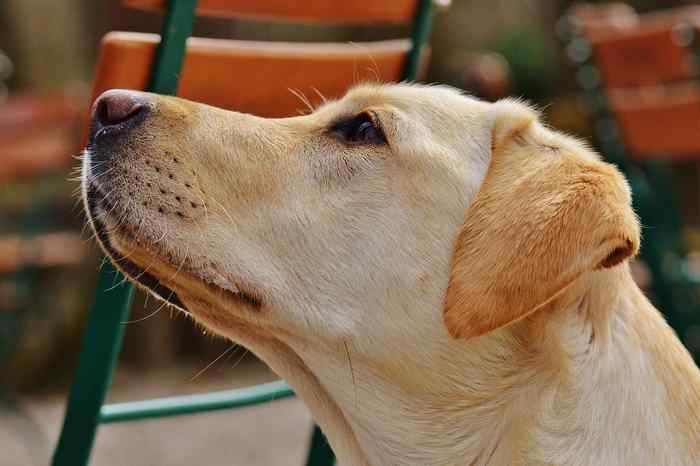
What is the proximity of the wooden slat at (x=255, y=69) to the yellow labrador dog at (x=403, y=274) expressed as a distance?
4.1 inches

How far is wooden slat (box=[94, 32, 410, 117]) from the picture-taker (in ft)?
7.05

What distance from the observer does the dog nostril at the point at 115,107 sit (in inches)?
81.3

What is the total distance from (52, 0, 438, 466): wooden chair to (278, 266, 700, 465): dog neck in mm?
415

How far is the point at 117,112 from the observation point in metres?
2.07

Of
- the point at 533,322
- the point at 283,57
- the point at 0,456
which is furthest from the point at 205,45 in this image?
the point at 0,456

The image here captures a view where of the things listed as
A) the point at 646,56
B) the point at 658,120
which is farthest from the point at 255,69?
the point at 646,56

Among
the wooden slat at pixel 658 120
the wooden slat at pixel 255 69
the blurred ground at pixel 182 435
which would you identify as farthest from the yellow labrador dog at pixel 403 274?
the blurred ground at pixel 182 435

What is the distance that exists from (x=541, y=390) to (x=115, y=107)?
96cm

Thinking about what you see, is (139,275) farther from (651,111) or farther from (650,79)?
(650,79)

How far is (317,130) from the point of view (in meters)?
2.31

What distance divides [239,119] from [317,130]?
0.17 metres

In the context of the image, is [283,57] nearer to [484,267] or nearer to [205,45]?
[205,45]

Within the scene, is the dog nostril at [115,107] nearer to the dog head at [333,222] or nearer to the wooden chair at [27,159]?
the dog head at [333,222]

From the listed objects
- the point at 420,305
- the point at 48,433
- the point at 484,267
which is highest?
the point at 484,267
